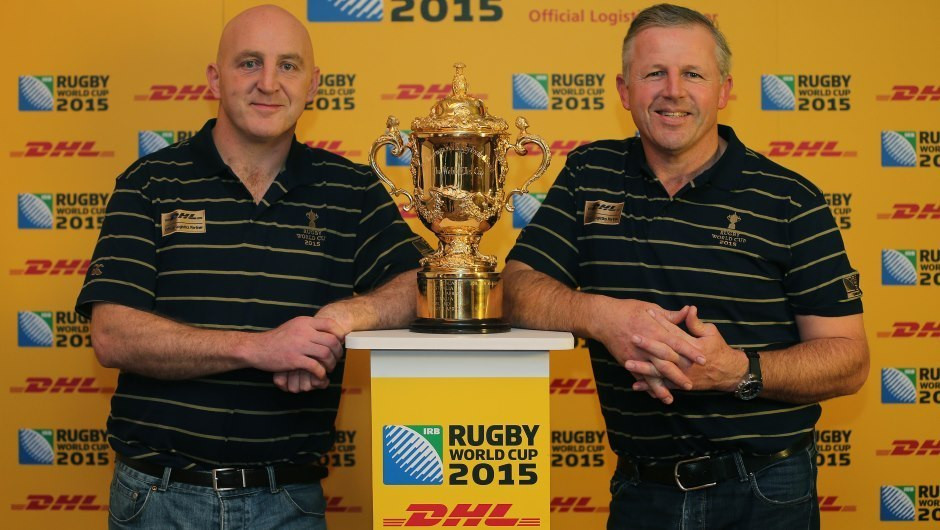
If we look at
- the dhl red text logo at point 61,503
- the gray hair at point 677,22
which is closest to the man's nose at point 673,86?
the gray hair at point 677,22

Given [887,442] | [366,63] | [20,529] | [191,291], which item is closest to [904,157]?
[887,442]

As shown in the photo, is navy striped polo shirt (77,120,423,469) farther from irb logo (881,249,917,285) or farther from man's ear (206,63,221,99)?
irb logo (881,249,917,285)

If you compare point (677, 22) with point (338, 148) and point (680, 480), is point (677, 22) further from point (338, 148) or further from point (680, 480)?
point (338, 148)

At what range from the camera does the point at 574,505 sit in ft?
10.8

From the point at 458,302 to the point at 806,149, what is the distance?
1.73 metres

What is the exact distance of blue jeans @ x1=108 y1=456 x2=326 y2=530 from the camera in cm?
239

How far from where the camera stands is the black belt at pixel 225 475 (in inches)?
94.4

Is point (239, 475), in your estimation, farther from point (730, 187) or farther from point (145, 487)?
point (730, 187)

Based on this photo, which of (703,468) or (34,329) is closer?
(703,468)

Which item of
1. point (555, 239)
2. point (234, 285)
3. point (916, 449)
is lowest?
point (916, 449)

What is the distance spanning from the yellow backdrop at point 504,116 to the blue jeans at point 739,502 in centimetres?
92

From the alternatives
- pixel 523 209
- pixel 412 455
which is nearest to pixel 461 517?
pixel 412 455

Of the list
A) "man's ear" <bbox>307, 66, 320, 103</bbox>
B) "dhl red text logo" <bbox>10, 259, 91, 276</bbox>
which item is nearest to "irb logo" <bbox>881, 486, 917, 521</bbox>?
"man's ear" <bbox>307, 66, 320, 103</bbox>

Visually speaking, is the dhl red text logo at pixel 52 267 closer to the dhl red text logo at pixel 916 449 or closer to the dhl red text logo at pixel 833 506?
the dhl red text logo at pixel 833 506
